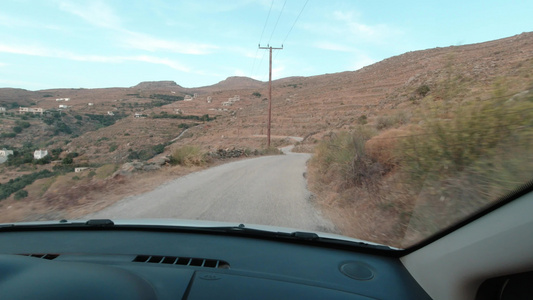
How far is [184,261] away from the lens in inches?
111

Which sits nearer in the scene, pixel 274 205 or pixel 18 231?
pixel 18 231

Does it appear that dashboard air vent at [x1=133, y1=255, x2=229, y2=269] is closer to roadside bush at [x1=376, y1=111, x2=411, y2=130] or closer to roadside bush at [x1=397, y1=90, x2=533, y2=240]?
roadside bush at [x1=397, y1=90, x2=533, y2=240]

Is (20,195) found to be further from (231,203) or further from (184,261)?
(184,261)

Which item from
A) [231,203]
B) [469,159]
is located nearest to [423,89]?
[231,203]

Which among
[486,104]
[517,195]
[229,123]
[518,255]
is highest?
[486,104]

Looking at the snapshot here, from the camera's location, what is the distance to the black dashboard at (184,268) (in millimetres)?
1922

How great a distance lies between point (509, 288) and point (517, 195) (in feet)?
1.75

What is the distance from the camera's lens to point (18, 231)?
12.1ft

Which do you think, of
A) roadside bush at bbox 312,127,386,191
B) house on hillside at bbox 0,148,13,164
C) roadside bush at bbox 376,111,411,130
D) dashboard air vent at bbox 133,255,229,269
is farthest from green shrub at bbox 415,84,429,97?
house on hillside at bbox 0,148,13,164

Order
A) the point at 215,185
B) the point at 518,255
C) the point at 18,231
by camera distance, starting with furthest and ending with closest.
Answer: the point at 215,185, the point at 18,231, the point at 518,255

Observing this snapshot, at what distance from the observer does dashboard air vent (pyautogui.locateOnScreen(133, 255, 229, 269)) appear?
278 centimetres

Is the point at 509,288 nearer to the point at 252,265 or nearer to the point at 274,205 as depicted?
the point at 252,265

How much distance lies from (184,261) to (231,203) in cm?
552

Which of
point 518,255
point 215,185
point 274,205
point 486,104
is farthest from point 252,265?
point 215,185
